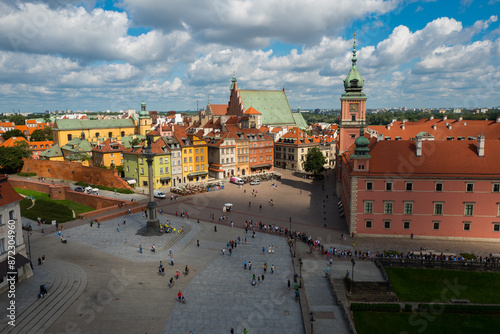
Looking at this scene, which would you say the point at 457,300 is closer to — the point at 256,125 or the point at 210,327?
the point at 210,327

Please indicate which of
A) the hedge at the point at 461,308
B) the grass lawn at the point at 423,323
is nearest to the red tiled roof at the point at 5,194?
the grass lawn at the point at 423,323

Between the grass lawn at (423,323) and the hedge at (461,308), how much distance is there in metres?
0.31

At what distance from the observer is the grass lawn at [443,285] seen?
105 feet

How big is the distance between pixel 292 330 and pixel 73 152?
83.0 metres

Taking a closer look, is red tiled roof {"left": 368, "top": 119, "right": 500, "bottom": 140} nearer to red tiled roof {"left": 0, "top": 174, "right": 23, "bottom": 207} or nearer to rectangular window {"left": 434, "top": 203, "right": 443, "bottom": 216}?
rectangular window {"left": 434, "top": 203, "right": 443, "bottom": 216}

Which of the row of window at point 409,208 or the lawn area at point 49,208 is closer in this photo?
the row of window at point 409,208

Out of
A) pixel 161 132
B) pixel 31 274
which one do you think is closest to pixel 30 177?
pixel 161 132

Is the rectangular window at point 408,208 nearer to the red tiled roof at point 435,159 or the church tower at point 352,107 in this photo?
the red tiled roof at point 435,159

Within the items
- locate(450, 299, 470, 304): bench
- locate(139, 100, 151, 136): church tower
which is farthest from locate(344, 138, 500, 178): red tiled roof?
locate(139, 100, 151, 136): church tower

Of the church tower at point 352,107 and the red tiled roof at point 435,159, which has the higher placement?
the church tower at point 352,107

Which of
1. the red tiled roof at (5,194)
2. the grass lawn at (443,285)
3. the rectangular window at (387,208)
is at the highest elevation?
the red tiled roof at (5,194)

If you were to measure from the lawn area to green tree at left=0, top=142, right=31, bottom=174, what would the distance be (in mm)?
21113

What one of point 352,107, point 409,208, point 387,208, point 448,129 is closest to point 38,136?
point 352,107

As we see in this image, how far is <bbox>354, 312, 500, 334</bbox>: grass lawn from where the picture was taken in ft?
89.8
